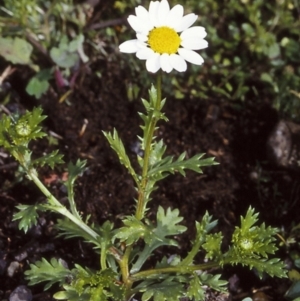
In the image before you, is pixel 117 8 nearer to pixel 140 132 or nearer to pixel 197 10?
pixel 197 10

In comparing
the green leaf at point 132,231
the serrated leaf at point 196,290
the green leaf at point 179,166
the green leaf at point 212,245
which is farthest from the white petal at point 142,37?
the serrated leaf at point 196,290

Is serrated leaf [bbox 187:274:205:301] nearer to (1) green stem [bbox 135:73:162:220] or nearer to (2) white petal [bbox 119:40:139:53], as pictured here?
(1) green stem [bbox 135:73:162:220]

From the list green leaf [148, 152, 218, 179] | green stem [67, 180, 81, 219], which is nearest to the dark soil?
green stem [67, 180, 81, 219]

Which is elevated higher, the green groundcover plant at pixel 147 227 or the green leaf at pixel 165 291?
the green groundcover plant at pixel 147 227

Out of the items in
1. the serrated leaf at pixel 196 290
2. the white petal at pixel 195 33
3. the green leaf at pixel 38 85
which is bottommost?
the serrated leaf at pixel 196 290

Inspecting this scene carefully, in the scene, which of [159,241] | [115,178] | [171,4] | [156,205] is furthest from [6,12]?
[159,241]

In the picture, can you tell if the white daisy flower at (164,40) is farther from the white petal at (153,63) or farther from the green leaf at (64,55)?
the green leaf at (64,55)
